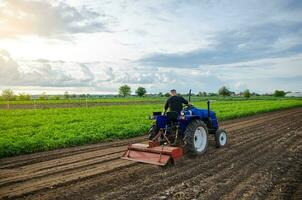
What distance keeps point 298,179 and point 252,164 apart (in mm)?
1481

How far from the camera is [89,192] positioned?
6.15 m

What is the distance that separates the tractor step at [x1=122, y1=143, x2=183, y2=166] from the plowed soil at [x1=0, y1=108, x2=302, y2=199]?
18 cm

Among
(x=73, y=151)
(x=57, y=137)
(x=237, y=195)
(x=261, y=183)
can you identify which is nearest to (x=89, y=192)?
(x=237, y=195)

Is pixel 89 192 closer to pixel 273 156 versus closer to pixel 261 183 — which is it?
pixel 261 183

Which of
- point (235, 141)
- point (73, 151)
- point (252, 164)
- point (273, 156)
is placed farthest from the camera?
point (235, 141)

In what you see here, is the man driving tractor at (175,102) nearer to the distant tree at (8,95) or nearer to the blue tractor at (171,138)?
the blue tractor at (171,138)

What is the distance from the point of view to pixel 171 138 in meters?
9.59

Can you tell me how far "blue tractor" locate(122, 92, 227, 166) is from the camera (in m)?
8.23

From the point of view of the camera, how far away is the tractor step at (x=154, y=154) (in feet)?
26.4

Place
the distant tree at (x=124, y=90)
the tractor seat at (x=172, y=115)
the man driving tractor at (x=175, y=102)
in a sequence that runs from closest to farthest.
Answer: the tractor seat at (x=172, y=115), the man driving tractor at (x=175, y=102), the distant tree at (x=124, y=90)

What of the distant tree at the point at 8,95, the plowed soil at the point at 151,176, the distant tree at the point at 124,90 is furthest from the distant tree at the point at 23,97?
the plowed soil at the point at 151,176

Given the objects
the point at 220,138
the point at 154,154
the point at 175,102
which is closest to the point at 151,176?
the point at 154,154

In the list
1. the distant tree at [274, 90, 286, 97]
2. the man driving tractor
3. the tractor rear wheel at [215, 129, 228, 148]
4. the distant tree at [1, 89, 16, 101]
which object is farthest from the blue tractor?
the distant tree at [274, 90, 286, 97]

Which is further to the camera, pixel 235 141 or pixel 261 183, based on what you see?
pixel 235 141
